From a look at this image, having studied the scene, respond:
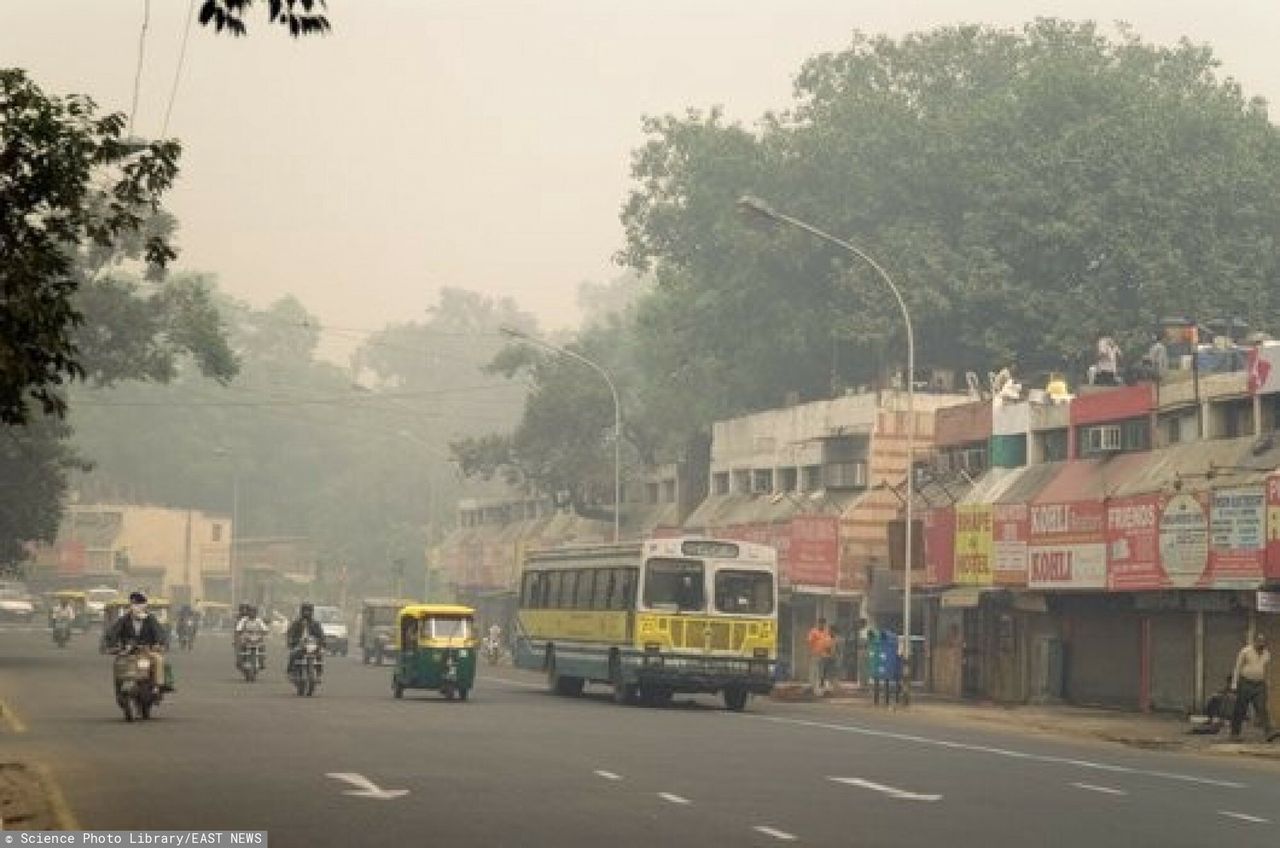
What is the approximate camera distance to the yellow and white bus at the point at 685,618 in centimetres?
4134

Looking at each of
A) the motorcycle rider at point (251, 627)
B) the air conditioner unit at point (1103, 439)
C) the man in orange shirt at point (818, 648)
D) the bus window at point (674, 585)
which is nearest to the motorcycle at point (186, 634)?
the motorcycle rider at point (251, 627)

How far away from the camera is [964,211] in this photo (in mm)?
82125

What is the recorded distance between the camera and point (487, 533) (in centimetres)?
11356

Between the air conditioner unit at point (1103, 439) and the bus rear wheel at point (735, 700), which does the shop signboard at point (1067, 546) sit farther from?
the bus rear wheel at point (735, 700)

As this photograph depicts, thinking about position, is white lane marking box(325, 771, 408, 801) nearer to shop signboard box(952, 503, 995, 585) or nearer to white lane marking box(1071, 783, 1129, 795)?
white lane marking box(1071, 783, 1129, 795)

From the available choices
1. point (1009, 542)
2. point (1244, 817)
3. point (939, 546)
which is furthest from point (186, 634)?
point (1244, 817)

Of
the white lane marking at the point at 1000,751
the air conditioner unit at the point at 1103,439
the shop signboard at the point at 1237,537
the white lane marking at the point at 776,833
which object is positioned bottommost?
the white lane marking at the point at 776,833

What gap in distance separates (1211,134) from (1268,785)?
181 feet

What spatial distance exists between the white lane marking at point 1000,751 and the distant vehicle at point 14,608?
8217 cm

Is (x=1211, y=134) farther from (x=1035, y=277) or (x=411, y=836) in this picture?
(x=411, y=836)

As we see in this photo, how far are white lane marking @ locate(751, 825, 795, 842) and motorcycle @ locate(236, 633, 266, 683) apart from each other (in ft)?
107

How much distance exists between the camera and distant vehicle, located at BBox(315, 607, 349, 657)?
83.2 metres

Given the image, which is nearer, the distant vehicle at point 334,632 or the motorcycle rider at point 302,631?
the motorcycle rider at point 302,631

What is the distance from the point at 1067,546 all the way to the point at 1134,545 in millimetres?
3193
